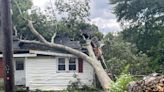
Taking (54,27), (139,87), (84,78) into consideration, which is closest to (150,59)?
(84,78)

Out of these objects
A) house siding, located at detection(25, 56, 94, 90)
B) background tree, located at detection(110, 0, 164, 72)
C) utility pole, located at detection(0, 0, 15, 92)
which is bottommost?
house siding, located at detection(25, 56, 94, 90)

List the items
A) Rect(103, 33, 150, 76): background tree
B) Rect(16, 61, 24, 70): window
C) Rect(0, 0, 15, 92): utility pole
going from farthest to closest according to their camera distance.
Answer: Rect(16, 61, 24, 70): window < Rect(103, 33, 150, 76): background tree < Rect(0, 0, 15, 92): utility pole

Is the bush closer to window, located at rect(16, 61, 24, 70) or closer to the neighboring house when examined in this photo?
the neighboring house

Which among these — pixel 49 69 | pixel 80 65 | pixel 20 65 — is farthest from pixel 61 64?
pixel 20 65

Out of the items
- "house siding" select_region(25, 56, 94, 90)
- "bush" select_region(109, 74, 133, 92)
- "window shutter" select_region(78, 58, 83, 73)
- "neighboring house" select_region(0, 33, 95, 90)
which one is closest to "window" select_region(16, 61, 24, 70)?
"neighboring house" select_region(0, 33, 95, 90)

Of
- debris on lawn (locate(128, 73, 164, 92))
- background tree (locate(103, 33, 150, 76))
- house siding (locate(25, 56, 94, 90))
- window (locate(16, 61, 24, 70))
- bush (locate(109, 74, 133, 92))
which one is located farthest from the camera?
window (locate(16, 61, 24, 70))

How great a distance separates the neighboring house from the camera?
89.9 ft

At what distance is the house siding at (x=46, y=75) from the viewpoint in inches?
1078

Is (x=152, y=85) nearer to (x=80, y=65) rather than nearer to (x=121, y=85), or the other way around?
(x=121, y=85)

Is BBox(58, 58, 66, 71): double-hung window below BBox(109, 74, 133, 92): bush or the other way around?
the other way around

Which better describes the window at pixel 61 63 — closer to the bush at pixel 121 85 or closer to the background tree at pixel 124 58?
the background tree at pixel 124 58

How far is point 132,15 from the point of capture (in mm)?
31609

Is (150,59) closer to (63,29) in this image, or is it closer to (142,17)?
(142,17)

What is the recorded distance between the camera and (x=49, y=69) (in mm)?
27844
